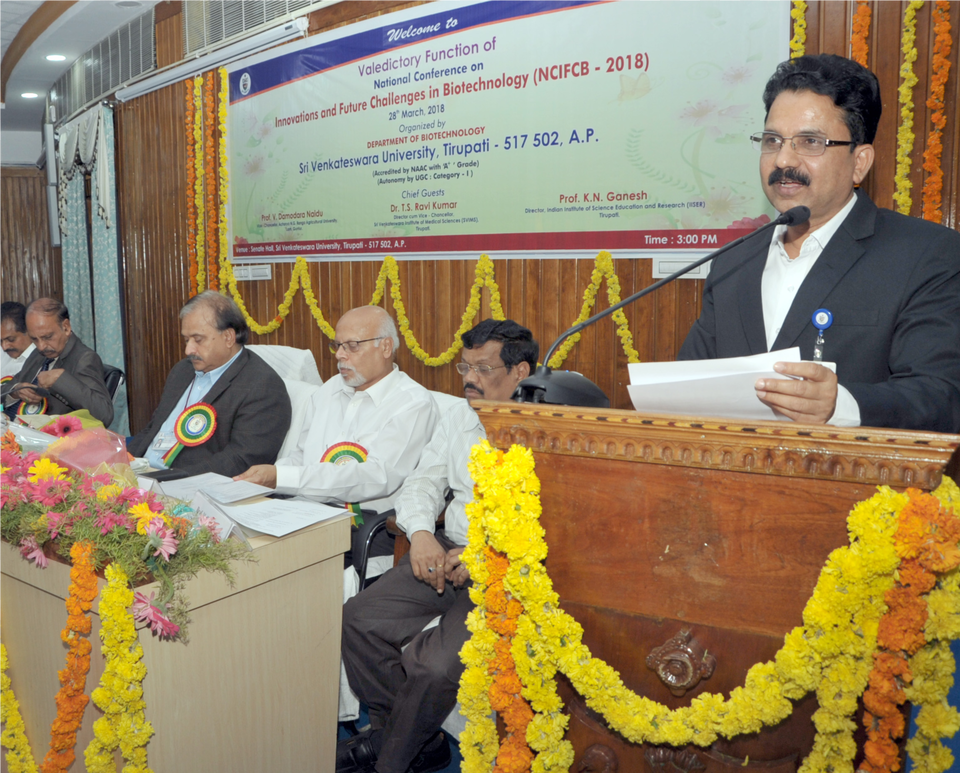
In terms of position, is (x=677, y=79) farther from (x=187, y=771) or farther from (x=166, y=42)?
(x=166, y=42)

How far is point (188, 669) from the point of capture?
1.79m

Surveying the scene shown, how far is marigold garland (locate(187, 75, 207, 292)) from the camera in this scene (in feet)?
16.8

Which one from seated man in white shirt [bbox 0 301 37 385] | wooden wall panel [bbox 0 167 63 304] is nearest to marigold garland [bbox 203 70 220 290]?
seated man in white shirt [bbox 0 301 37 385]

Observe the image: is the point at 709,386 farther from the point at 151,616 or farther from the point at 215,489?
the point at 215,489

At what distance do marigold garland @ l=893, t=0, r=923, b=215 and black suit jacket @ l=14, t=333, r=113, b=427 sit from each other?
3782mm

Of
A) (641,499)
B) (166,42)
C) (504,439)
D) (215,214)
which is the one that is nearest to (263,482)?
(504,439)

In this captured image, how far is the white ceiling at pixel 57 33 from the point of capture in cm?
539

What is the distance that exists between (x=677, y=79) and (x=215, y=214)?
3301 mm

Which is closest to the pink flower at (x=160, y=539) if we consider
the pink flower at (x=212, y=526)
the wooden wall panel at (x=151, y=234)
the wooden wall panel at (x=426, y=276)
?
the pink flower at (x=212, y=526)

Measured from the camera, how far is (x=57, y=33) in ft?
19.1

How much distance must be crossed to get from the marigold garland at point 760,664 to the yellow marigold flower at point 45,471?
1261 mm

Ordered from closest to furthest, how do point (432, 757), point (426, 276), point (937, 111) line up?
point (432, 757), point (937, 111), point (426, 276)

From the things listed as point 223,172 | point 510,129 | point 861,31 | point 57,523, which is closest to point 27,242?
point 223,172

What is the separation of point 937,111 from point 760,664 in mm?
2228
